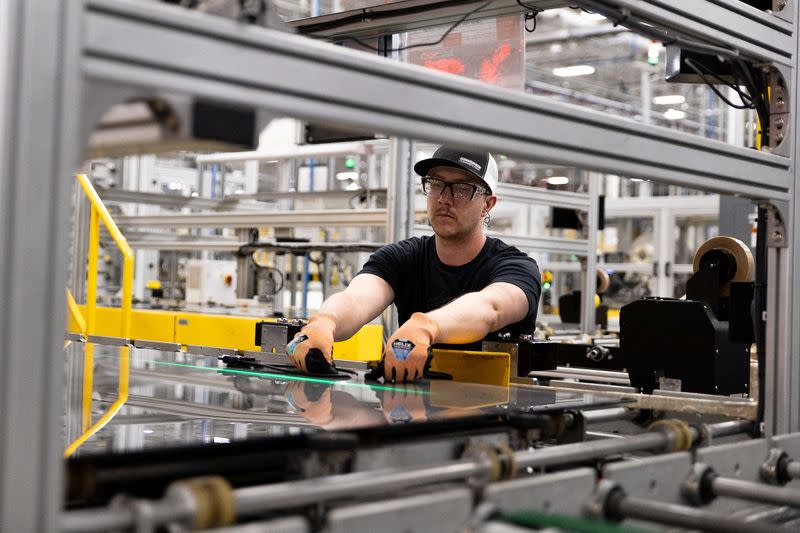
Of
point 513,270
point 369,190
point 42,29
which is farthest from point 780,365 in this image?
point 369,190

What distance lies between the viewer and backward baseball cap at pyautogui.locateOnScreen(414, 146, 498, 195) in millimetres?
2830

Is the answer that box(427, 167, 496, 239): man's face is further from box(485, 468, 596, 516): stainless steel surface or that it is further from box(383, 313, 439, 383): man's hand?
box(485, 468, 596, 516): stainless steel surface

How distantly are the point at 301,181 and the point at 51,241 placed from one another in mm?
9396

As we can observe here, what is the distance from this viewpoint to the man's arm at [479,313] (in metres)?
2.40

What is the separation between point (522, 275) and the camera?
2.83 meters

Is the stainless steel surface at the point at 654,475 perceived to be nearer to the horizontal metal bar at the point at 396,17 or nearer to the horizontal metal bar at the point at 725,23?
the horizontal metal bar at the point at 725,23

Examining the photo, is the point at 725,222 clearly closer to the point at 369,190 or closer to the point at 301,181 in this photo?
the point at 369,190

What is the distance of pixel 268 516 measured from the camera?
117 centimetres

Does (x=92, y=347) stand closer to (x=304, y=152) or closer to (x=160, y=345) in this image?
(x=160, y=345)

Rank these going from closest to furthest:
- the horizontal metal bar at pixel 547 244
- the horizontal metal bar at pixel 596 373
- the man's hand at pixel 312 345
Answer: the man's hand at pixel 312 345 → the horizontal metal bar at pixel 596 373 → the horizontal metal bar at pixel 547 244

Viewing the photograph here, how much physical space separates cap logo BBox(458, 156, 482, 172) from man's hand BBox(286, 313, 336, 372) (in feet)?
2.20

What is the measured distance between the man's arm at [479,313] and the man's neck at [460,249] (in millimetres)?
311

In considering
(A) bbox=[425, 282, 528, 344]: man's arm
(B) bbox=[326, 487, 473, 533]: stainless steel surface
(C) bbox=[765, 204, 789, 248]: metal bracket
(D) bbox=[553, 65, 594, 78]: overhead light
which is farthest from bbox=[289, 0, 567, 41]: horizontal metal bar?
(D) bbox=[553, 65, 594, 78]: overhead light

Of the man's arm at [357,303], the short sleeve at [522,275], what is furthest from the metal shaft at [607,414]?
the man's arm at [357,303]
